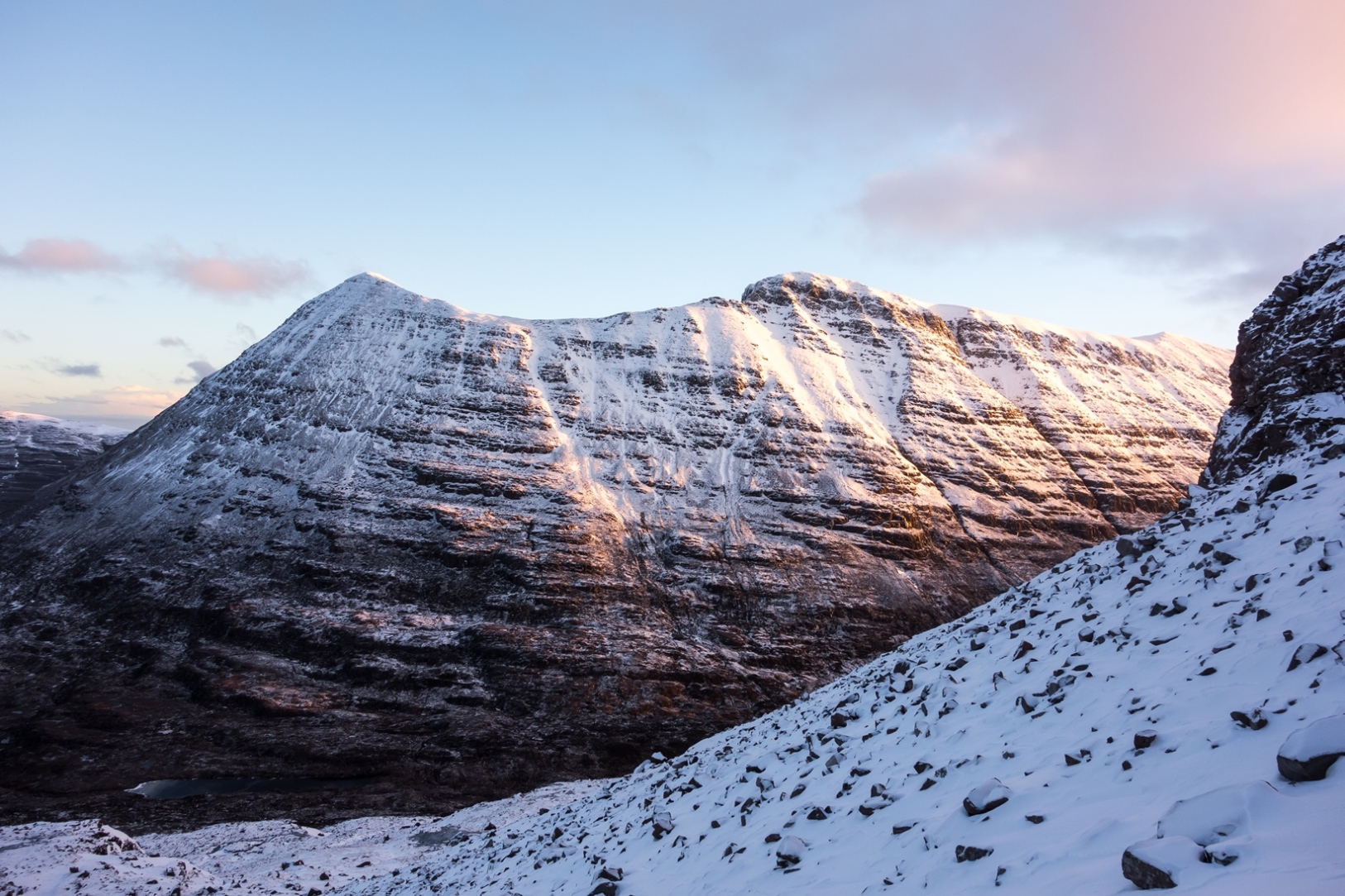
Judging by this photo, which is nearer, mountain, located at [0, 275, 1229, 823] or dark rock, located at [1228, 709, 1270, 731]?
dark rock, located at [1228, 709, 1270, 731]

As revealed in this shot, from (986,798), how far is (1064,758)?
3.48ft

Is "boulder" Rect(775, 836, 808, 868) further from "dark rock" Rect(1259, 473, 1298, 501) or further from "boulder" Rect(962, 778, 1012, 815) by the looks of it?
"dark rock" Rect(1259, 473, 1298, 501)

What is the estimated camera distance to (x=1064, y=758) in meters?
7.64

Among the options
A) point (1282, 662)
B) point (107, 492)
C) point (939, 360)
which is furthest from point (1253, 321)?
point (107, 492)

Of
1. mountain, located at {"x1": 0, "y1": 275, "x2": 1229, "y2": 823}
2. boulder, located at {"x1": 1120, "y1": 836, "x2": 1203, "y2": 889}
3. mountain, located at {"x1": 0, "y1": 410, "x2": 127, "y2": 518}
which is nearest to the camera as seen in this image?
boulder, located at {"x1": 1120, "y1": 836, "x2": 1203, "y2": 889}

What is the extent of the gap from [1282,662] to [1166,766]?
6.40 ft

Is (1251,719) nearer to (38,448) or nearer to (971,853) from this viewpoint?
(971,853)

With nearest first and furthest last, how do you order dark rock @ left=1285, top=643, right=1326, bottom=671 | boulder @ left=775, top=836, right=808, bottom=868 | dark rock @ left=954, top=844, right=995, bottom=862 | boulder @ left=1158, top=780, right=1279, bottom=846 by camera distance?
boulder @ left=1158, top=780, right=1279, bottom=846 < dark rock @ left=954, top=844, right=995, bottom=862 < dark rock @ left=1285, top=643, right=1326, bottom=671 < boulder @ left=775, top=836, right=808, bottom=868

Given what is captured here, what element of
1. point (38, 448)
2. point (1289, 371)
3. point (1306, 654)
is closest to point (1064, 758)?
point (1306, 654)

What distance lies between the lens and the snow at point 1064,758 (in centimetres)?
527

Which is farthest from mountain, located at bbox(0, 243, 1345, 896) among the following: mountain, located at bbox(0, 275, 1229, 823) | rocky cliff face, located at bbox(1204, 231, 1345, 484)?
mountain, located at bbox(0, 275, 1229, 823)

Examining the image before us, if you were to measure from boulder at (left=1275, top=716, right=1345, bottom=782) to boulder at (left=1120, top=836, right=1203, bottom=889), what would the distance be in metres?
1.03

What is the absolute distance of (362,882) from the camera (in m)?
24.3

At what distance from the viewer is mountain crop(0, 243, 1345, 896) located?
5.18m
